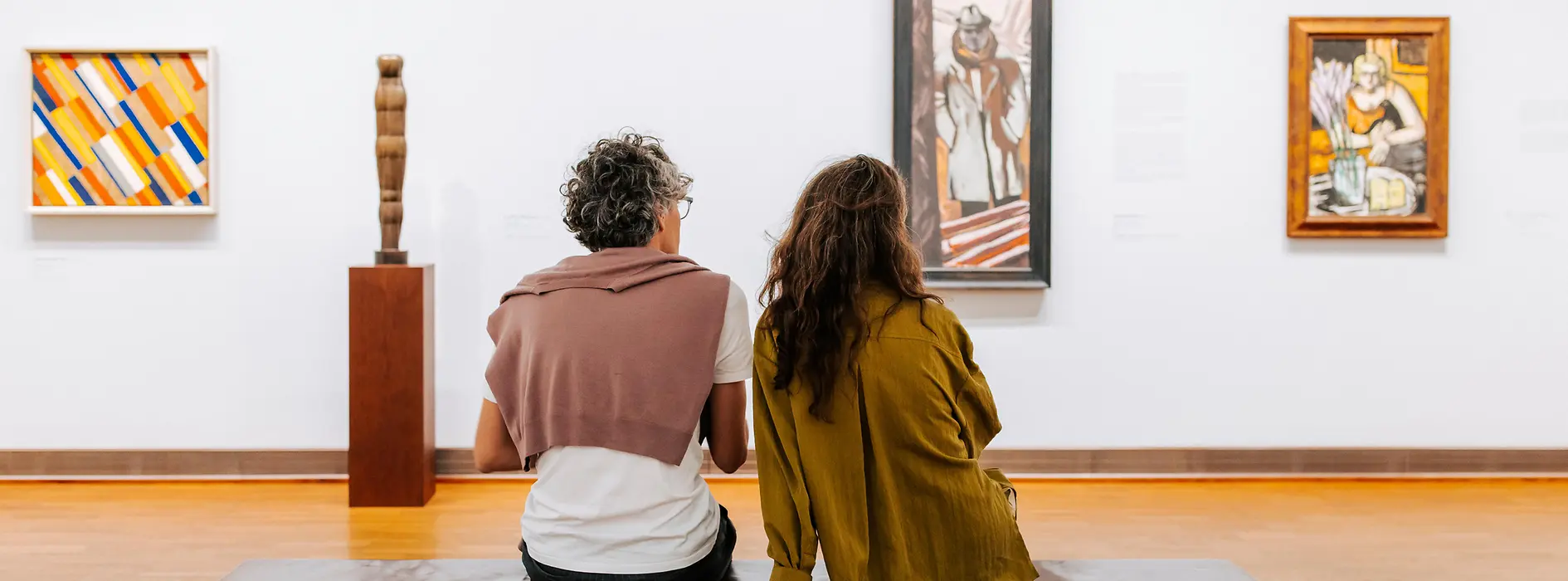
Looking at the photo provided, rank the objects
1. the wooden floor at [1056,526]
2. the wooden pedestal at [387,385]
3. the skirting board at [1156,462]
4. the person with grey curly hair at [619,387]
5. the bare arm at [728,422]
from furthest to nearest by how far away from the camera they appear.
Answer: the skirting board at [1156,462] → the wooden pedestal at [387,385] → the wooden floor at [1056,526] → the bare arm at [728,422] → the person with grey curly hair at [619,387]

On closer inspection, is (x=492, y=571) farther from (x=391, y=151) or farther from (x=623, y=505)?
(x=391, y=151)

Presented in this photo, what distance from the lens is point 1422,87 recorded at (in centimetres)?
387

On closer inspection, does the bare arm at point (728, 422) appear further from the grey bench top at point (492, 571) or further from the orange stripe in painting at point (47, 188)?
the orange stripe in painting at point (47, 188)

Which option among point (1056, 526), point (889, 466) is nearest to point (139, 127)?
point (889, 466)

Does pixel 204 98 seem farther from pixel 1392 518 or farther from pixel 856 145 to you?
pixel 1392 518

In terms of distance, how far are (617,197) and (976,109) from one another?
241 cm

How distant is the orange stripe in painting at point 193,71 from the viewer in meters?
3.82

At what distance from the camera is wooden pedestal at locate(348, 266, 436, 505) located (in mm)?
3490

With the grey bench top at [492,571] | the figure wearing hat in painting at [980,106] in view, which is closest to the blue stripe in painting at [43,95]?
the grey bench top at [492,571]

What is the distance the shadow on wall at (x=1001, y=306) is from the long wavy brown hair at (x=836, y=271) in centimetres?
230

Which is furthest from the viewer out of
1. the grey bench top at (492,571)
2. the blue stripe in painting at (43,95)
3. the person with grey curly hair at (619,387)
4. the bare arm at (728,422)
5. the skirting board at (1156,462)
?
the skirting board at (1156,462)

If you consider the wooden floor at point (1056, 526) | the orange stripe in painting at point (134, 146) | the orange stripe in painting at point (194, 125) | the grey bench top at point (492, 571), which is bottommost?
the wooden floor at point (1056, 526)

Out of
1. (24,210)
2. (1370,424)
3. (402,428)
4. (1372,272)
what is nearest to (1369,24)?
(1372,272)

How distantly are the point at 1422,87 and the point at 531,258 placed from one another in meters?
3.54
